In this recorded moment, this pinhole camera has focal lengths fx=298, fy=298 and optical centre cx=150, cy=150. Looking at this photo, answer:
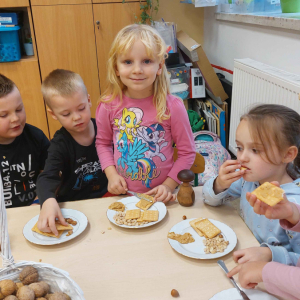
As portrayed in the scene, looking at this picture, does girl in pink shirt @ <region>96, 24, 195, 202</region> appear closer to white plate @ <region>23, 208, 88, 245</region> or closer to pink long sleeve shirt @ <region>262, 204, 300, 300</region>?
white plate @ <region>23, 208, 88, 245</region>

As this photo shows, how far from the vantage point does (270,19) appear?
6.61 ft

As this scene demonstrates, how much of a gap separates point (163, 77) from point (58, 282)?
36.7 inches

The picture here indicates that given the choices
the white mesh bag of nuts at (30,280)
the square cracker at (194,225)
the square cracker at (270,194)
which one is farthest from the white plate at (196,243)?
the white mesh bag of nuts at (30,280)

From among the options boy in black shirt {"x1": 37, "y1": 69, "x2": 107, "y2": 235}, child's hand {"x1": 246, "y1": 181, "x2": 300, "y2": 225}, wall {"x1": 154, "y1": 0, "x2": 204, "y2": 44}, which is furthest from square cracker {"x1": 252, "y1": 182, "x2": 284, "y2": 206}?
wall {"x1": 154, "y1": 0, "x2": 204, "y2": 44}

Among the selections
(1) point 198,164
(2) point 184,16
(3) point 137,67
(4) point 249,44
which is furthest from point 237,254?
(2) point 184,16

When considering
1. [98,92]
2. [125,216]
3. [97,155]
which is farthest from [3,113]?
[98,92]

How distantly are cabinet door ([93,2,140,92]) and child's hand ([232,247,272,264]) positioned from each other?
269 cm

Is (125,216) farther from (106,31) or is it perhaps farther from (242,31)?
(106,31)

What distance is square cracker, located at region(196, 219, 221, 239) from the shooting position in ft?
2.96

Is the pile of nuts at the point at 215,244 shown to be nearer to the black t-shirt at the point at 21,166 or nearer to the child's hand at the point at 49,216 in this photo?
the child's hand at the point at 49,216

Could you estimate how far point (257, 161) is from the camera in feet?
2.93

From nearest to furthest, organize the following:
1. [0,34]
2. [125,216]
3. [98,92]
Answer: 1. [125,216]
2. [0,34]
3. [98,92]

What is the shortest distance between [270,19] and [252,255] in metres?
1.77

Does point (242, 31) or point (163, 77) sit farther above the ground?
point (242, 31)
